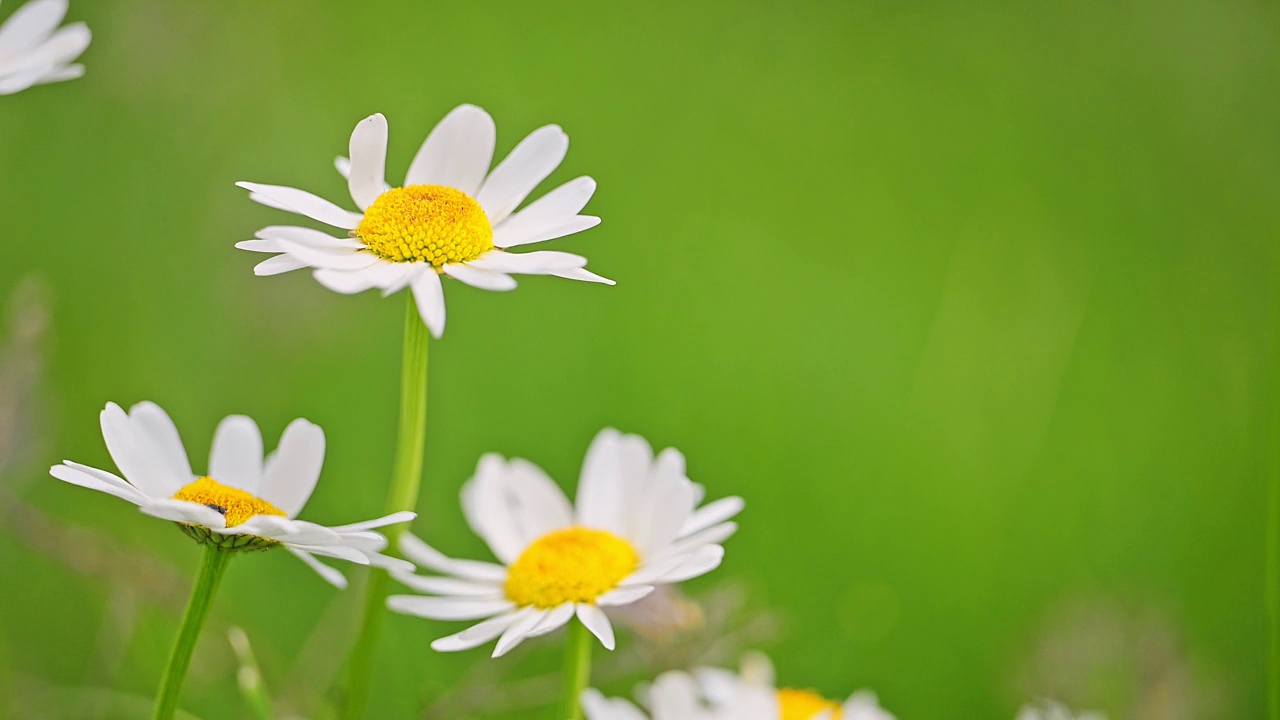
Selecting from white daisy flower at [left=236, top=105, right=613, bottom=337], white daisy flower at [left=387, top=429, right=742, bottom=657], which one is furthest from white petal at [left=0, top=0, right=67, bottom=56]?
white daisy flower at [left=387, top=429, right=742, bottom=657]

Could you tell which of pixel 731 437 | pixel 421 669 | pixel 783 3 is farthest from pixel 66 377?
pixel 783 3

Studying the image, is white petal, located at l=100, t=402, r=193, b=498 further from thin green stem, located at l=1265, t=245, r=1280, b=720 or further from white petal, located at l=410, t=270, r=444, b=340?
thin green stem, located at l=1265, t=245, r=1280, b=720

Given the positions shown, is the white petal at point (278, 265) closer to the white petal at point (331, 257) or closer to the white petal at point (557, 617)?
the white petal at point (331, 257)

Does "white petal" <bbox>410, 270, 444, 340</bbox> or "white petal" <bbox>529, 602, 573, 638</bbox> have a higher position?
"white petal" <bbox>410, 270, 444, 340</bbox>

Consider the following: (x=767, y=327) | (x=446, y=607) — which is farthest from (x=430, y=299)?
(x=767, y=327)

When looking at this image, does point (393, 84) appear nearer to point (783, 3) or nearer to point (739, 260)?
point (739, 260)

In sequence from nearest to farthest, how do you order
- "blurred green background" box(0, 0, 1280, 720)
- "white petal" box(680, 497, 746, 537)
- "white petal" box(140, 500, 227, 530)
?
"white petal" box(140, 500, 227, 530), "white petal" box(680, 497, 746, 537), "blurred green background" box(0, 0, 1280, 720)

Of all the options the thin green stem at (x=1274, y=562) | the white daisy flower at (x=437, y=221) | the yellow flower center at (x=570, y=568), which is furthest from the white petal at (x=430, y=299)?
the thin green stem at (x=1274, y=562)
